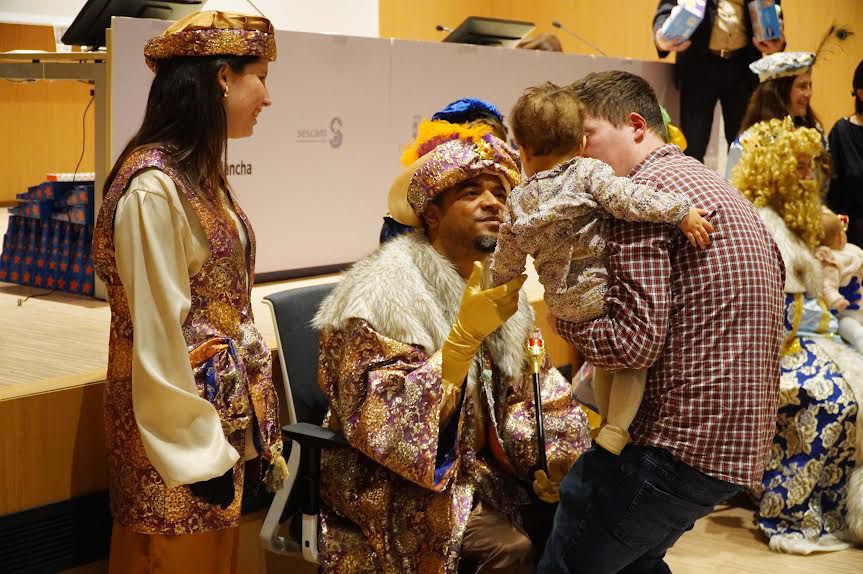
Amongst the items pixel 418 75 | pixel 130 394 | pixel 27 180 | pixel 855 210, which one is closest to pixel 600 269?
pixel 130 394

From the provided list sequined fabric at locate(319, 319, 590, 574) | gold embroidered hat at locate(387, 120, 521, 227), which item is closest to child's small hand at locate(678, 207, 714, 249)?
sequined fabric at locate(319, 319, 590, 574)

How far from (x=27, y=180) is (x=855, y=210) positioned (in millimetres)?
5389

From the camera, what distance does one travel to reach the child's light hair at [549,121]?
7.33 feet

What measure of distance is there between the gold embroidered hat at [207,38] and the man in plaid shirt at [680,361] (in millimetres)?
854

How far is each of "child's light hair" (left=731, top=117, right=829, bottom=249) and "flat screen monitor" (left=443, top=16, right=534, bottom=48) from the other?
1.95 meters

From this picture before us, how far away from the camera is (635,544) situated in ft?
6.84

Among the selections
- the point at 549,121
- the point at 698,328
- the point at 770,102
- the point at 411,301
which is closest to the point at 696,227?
the point at 698,328

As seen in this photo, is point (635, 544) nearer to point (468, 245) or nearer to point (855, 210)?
point (468, 245)

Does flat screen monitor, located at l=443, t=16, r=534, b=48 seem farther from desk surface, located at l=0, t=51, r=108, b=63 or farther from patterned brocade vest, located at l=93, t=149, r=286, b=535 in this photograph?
patterned brocade vest, located at l=93, t=149, r=286, b=535

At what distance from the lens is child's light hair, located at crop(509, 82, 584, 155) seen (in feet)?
7.33

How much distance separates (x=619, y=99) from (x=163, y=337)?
40.6 inches

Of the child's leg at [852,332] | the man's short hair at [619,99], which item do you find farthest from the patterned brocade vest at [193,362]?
the child's leg at [852,332]

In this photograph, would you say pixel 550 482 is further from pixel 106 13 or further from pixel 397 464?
pixel 106 13

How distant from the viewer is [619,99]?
2.15 m
